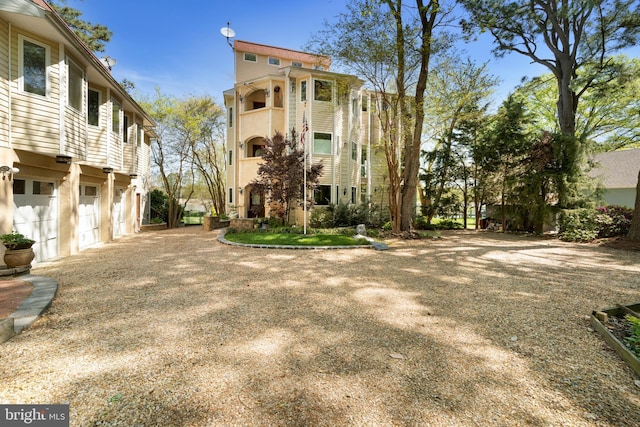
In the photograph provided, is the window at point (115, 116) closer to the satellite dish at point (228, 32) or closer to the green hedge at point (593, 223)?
the satellite dish at point (228, 32)

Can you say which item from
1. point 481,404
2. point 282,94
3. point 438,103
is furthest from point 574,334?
point 282,94

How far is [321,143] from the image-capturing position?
53.7ft

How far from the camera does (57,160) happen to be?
295 inches

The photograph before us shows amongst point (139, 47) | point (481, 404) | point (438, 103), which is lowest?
point (481, 404)

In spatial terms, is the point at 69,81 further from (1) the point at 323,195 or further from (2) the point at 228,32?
(2) the point at 228,32

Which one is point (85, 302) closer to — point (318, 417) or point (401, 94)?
point (318, 417)

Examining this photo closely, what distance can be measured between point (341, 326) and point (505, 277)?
499cm

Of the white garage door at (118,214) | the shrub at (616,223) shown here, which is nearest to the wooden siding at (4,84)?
the white garage door at (118,214)

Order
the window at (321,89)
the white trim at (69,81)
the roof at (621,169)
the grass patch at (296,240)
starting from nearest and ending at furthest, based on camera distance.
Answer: the white trim at (69,81), the grass patch at (296,240), the window at (321,89), the roof at (621,169)

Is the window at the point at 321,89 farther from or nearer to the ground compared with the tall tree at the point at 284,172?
farther from the ground

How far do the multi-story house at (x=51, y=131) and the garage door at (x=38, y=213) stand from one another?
3cm

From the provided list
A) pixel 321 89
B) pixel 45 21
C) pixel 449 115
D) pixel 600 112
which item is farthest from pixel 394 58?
pixel 600 112

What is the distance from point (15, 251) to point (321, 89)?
1439 cm

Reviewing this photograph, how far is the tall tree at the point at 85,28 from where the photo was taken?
633 inches
